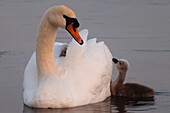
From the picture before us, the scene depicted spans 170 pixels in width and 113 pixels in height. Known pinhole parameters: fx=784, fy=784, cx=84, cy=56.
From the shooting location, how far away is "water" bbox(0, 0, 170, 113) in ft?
36.2

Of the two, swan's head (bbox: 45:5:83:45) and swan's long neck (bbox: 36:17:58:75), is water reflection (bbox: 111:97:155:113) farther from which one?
swan's head (bbox: 45:5:83:45)

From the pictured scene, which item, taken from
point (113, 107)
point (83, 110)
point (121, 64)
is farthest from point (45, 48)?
point (121, 64)

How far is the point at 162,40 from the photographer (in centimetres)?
1420

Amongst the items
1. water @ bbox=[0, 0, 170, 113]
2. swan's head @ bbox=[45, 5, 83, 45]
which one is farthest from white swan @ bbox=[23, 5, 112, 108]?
water @ bbox=[0, 0, 170, 113]

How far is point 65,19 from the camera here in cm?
1044

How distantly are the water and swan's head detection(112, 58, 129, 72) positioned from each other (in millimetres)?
272

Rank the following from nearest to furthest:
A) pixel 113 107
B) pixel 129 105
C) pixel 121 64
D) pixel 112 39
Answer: pixel 113 107, pixel 129 105, pixel 121 64, pixel 112 39

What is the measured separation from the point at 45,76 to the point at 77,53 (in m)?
0.73

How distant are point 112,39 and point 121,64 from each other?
2253 mm

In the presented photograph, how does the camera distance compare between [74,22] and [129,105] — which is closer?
[74,22]

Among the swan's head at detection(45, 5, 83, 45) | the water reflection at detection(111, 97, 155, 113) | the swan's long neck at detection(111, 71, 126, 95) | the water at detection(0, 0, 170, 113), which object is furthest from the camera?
the swan's long neck at detection(111, 71, 126, 95)

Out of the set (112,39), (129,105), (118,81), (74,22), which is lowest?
(129,105)

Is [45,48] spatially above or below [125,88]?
above

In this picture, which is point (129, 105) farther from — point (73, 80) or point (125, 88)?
point (73, 80)
